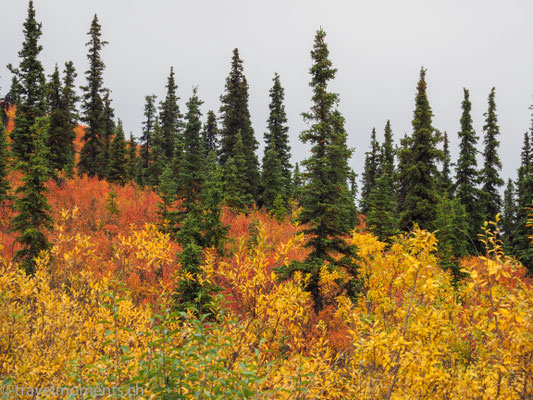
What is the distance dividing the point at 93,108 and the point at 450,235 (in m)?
32.7

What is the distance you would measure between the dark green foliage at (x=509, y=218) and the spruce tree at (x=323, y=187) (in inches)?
1058

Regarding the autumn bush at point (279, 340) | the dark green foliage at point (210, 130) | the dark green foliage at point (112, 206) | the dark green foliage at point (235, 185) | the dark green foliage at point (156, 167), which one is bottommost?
the autumn bush at point (279, 340)

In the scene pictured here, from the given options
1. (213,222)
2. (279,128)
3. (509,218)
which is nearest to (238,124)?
(279,128)

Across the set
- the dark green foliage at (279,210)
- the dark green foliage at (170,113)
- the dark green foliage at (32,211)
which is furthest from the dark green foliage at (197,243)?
the dark green foliage at (170,113)

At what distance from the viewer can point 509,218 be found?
4300 centimetres

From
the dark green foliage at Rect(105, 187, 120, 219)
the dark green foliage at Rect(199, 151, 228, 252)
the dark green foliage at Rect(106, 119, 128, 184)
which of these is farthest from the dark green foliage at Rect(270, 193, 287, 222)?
the dark green foliage at Rect(106, 119, 128, 184)

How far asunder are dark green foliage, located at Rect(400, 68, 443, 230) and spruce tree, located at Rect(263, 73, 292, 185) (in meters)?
16.5

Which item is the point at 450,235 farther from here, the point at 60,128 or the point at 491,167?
the point at 60,128

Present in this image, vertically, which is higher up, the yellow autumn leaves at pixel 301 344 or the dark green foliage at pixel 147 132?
the dark green foliage at pixel 147 132

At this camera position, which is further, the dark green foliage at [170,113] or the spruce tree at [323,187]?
the dark green foliage at [170,113]

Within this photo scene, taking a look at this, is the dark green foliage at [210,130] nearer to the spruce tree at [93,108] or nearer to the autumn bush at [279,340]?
the spruce tree at [93,108]

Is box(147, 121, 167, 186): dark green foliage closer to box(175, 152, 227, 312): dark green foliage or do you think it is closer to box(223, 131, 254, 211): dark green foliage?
box(223, 131, 254, 211): dark green foliage

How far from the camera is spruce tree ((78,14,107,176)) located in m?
29.7

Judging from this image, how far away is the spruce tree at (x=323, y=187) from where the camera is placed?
13.6 m
